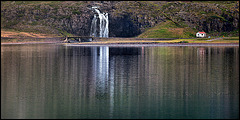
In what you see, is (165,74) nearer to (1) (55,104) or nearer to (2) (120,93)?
(2) (120,93)

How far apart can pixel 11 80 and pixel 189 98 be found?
29660 millimetres

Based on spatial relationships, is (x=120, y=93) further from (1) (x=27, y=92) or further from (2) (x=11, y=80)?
(2) (x=11, y=80)

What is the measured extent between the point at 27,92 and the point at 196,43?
139m

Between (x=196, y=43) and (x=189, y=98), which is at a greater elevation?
(x=196, y=43)

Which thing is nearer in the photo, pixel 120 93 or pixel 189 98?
pixel 189 98

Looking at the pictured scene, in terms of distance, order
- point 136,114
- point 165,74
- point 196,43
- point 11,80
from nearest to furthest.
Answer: point 136,114, point 11,80, point 165,74, point 196,43

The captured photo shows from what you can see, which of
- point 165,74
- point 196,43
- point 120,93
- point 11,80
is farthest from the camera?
point 196,43

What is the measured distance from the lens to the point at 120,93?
44.7 m

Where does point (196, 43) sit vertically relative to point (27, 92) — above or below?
above

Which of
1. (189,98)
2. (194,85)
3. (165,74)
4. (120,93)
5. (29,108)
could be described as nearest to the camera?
(29,108)

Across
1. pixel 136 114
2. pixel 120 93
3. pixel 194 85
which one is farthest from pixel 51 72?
pixel 136 114

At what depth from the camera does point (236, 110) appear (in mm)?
36344

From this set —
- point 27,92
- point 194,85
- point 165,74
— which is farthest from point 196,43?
point 27,92

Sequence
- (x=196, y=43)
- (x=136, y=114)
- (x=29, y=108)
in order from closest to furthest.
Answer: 1. (x=136, y=114)
2. (x=29, y=108)
3. (x=196, y=43)
